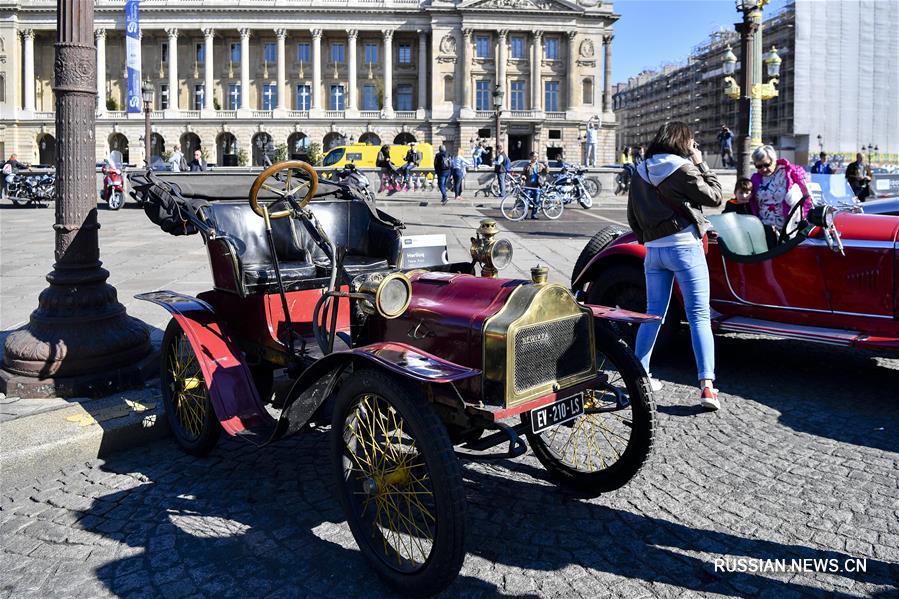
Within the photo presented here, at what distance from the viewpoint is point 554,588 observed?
2752 mm

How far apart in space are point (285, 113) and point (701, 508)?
2737 inches

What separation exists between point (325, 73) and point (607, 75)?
87.4 feet

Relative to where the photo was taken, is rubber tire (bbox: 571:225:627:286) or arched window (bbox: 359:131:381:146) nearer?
rubber tire (bbox: 571:225:627:286)

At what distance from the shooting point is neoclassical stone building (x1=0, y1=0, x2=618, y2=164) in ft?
225

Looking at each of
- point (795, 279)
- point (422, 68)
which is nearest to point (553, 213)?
point (795, 279)

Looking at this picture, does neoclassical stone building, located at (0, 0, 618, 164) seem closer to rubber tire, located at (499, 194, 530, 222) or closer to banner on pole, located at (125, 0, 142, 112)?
banner on pole, located at (125, 0, 142, 112)

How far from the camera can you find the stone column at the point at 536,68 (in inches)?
2756

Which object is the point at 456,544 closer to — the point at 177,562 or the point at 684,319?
the point at 177,562

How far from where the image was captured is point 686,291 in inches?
188

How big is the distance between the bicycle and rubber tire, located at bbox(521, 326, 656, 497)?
15.3 m

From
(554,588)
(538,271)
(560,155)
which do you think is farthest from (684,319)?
(560,155)

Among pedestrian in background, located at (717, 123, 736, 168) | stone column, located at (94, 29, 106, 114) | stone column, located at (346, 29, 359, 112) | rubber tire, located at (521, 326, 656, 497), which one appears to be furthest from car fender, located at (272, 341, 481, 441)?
stone column, located at (94, 29, 106, 114)

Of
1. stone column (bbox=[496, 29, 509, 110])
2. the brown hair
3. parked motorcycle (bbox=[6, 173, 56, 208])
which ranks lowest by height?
the brown hair

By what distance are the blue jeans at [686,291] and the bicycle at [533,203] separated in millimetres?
13779
